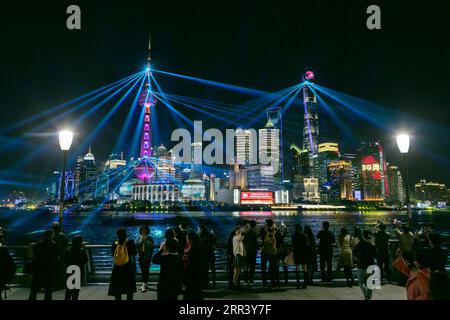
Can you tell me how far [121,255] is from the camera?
677cm

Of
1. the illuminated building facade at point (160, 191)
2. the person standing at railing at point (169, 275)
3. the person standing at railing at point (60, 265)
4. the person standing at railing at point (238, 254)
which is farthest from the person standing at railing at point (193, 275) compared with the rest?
the illuminated building facade at point (160, 191)

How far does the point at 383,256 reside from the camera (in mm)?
10055

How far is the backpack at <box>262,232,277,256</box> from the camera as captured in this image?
942 cm

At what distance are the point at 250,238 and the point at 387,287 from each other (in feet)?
13.5

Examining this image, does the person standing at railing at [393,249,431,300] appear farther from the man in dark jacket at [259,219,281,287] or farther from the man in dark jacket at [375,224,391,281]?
the man in dark jacket at [375,224,391,281]

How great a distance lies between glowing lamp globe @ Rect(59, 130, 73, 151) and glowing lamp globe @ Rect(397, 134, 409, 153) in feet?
37.8

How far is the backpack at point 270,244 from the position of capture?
9422mm

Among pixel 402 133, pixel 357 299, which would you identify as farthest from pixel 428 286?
pixel 402 133

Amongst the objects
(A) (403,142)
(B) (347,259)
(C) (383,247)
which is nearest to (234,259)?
(B) (347,259)

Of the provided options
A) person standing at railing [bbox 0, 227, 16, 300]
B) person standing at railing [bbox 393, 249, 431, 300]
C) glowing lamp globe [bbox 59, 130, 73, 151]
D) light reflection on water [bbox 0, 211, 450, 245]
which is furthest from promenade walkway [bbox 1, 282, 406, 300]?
light reflection on water [bbox 0, 211, 450, 245]

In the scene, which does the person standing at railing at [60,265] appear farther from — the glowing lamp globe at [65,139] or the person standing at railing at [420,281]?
the person standing at railing at [420,281]

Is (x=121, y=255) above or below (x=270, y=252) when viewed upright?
above

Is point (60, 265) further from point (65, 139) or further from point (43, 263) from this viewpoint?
point (65, 139)

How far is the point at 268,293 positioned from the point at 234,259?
4.24 ft
